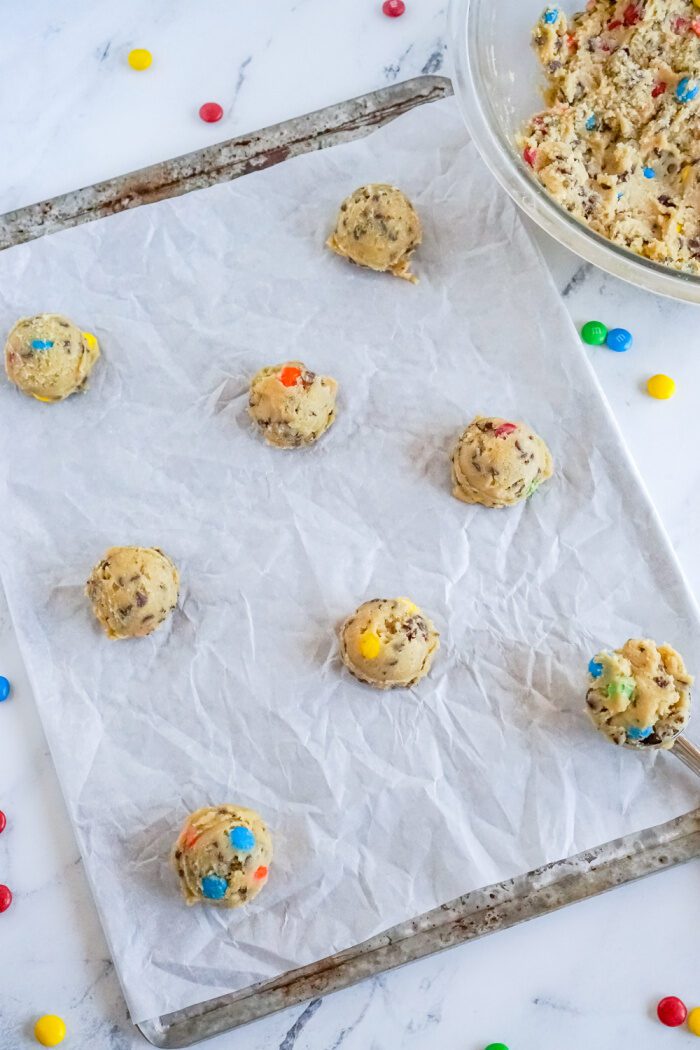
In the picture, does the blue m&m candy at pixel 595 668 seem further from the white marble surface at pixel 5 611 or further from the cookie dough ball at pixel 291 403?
the cookie dough ball at pixel 291 403

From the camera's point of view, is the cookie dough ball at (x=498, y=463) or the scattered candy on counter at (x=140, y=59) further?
the scattered candy on counter at (x=140, y=59)

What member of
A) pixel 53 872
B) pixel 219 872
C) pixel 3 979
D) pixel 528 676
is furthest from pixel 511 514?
pixel 3 979

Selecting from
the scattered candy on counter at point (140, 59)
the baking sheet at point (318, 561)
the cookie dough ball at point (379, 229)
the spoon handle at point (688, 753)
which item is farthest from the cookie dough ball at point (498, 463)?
the scattered candy on counter at point (140, 59)

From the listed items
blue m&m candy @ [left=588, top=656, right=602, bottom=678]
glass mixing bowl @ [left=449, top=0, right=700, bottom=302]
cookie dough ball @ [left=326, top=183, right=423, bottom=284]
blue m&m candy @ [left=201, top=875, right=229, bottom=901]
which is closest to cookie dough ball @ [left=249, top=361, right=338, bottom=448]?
cookie dough ball @ [left=326, top=183, right=423, bottom=284]

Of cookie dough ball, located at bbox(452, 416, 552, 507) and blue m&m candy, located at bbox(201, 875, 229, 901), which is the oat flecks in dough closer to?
cookie dough ball, located at bbox(452, 416, 552, 507)

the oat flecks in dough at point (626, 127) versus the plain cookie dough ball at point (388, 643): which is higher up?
the oat flecks in dough at point (626, 127)

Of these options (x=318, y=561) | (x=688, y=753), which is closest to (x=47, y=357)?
(x=318, y=561)

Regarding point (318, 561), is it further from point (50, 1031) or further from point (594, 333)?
point (50, 1031)
